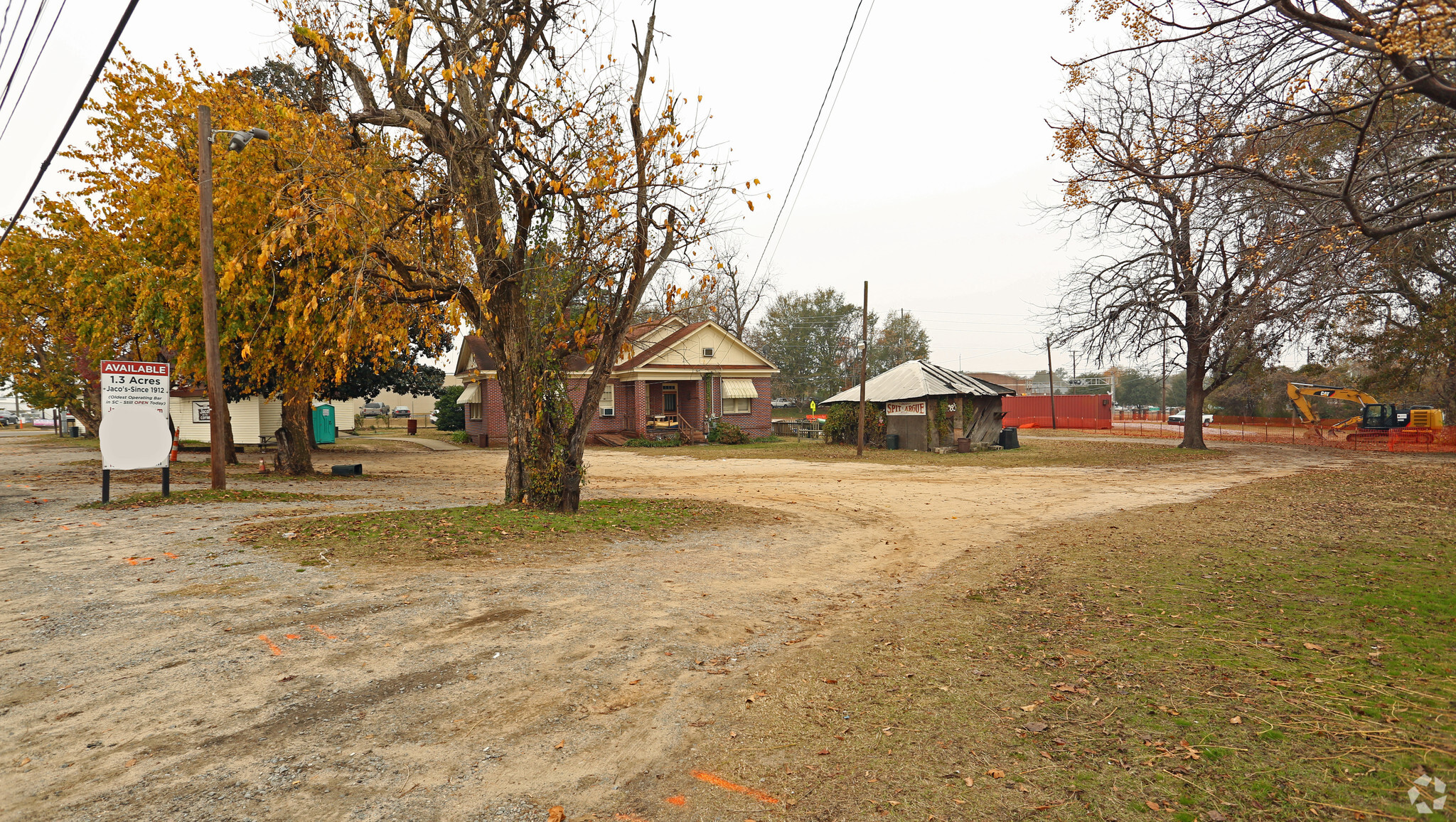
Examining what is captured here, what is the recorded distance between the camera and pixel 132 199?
1623 cm

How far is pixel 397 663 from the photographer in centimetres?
499

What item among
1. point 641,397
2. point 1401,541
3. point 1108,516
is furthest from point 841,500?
point 641,397

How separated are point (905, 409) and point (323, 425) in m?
25.9

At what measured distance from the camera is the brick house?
33.9 meters

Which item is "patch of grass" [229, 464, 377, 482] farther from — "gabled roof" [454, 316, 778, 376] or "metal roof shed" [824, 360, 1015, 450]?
"metal roof shed" [824, 360, 1015, 450]

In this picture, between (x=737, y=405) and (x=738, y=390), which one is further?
(x=737, y=405)

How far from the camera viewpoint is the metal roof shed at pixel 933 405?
2897 cm

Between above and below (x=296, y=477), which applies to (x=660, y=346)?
above

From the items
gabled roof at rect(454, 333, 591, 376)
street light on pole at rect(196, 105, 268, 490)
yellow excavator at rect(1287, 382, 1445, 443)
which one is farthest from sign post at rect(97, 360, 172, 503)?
yellow excavator at rect(1287, 382, 1445, 443)

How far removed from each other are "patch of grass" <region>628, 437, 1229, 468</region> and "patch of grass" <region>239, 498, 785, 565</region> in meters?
13.9

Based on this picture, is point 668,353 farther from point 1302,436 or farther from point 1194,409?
point 1302,436

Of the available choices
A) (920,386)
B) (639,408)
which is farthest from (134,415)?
(920,386)

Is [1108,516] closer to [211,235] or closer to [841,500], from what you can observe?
[841,500]

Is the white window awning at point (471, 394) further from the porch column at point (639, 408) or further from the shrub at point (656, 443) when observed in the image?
the shrub at point (656, 443)
